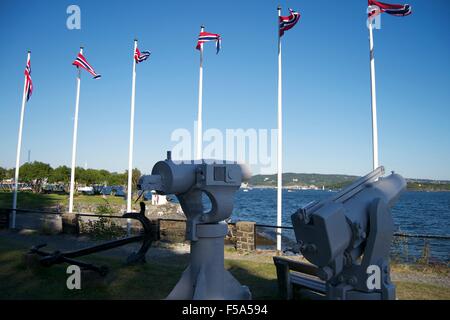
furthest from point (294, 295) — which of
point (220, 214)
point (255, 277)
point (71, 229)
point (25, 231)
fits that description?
point (25, 231)

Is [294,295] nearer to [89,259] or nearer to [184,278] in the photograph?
[184,278]

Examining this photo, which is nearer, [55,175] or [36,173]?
[36,173]

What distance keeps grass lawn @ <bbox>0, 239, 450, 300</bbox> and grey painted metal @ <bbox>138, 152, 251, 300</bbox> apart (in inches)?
57.5

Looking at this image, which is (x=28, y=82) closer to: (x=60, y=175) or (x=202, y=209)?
(x=202, y=209)

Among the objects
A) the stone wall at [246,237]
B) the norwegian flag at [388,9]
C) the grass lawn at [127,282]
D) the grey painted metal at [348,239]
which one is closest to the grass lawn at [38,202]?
the stone wall at [246,237]

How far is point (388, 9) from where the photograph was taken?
11094mm

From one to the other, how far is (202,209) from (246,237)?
5878 mm

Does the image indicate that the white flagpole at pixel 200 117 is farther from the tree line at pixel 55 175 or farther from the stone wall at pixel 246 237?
the tree line at pixel 55 175

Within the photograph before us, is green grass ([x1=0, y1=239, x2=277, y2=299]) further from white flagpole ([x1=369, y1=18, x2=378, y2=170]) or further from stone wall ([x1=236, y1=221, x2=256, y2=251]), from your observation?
white flagpole ([x1=369, y1=18, x2=378, y2=170])

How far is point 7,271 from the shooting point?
7.21 metres

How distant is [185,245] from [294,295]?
6.24 metres

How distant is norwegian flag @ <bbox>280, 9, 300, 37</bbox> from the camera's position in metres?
12.6

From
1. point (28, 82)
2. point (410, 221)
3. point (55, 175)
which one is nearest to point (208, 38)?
point (28, 82)

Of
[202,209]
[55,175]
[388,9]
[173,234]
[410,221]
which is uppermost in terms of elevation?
[388,9]
